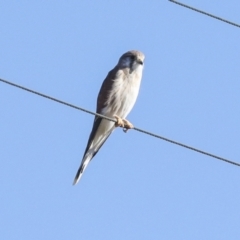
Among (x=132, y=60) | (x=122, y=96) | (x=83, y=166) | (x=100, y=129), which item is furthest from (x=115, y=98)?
(x=83, y=166)

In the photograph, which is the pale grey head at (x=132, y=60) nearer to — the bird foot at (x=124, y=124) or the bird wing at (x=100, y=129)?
the bird wing at (x=100, y=129)

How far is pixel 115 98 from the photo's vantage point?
9.22 meters

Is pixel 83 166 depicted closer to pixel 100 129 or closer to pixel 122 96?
pixel 100 129

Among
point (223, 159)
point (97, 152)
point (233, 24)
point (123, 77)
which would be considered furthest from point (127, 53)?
point (223, 159)

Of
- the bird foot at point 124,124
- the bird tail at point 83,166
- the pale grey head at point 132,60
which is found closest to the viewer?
the bird foot at point 124,124

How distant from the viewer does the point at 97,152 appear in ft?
31.1

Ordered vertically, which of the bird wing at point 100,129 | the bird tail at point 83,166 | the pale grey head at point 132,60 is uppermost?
the pale grey head at point 132,60

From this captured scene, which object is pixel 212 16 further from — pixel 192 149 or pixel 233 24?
pixel 192 149

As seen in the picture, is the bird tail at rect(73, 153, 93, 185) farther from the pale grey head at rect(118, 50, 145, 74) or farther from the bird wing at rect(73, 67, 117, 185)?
the pale grey head at rect(118, 50, 145, 74)

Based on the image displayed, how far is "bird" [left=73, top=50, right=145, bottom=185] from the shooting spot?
30.2ft

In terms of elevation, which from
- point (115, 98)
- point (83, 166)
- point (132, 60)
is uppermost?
point (132, 60)

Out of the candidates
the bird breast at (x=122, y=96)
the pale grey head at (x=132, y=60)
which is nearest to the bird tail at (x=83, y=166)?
the bird breast at (x=122, y=96)

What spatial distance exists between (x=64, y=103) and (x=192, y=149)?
95 centimetres

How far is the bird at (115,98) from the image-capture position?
920cm
